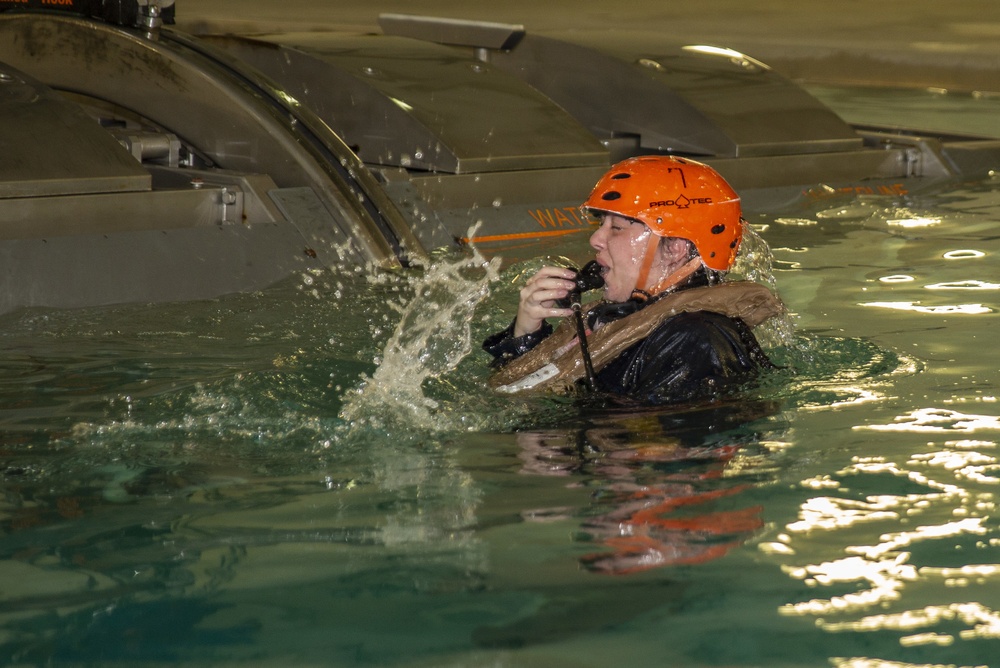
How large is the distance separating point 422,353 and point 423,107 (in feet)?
8.30

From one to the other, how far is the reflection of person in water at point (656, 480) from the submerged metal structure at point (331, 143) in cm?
228

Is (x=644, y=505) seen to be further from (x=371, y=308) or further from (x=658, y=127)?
(x=658, y=127)

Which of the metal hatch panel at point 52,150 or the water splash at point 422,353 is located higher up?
the metal hatch panel at point 52,150

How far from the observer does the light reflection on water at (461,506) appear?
225 centimetres

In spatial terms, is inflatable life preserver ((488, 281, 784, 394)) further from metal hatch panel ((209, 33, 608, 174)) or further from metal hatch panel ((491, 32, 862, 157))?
metal hatch panel ((491, 32, 862, 157))

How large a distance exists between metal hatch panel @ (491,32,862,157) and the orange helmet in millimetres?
3676

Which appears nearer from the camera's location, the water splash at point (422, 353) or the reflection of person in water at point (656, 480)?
the reflection of person in water at point (656, 480)

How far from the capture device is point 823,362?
4180 mm

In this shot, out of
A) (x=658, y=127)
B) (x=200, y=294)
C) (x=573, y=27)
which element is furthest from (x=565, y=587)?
(x=573, y=27)

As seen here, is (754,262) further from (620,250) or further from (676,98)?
(676,98)

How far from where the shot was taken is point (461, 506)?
112 inches

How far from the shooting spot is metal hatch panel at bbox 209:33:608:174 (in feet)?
20.7

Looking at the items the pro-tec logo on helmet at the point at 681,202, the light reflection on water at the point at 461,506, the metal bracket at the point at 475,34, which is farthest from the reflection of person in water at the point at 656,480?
the metal bracket at the point at 475,34

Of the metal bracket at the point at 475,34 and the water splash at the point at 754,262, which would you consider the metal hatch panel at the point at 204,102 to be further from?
the metal bracket at the point at 475,34
